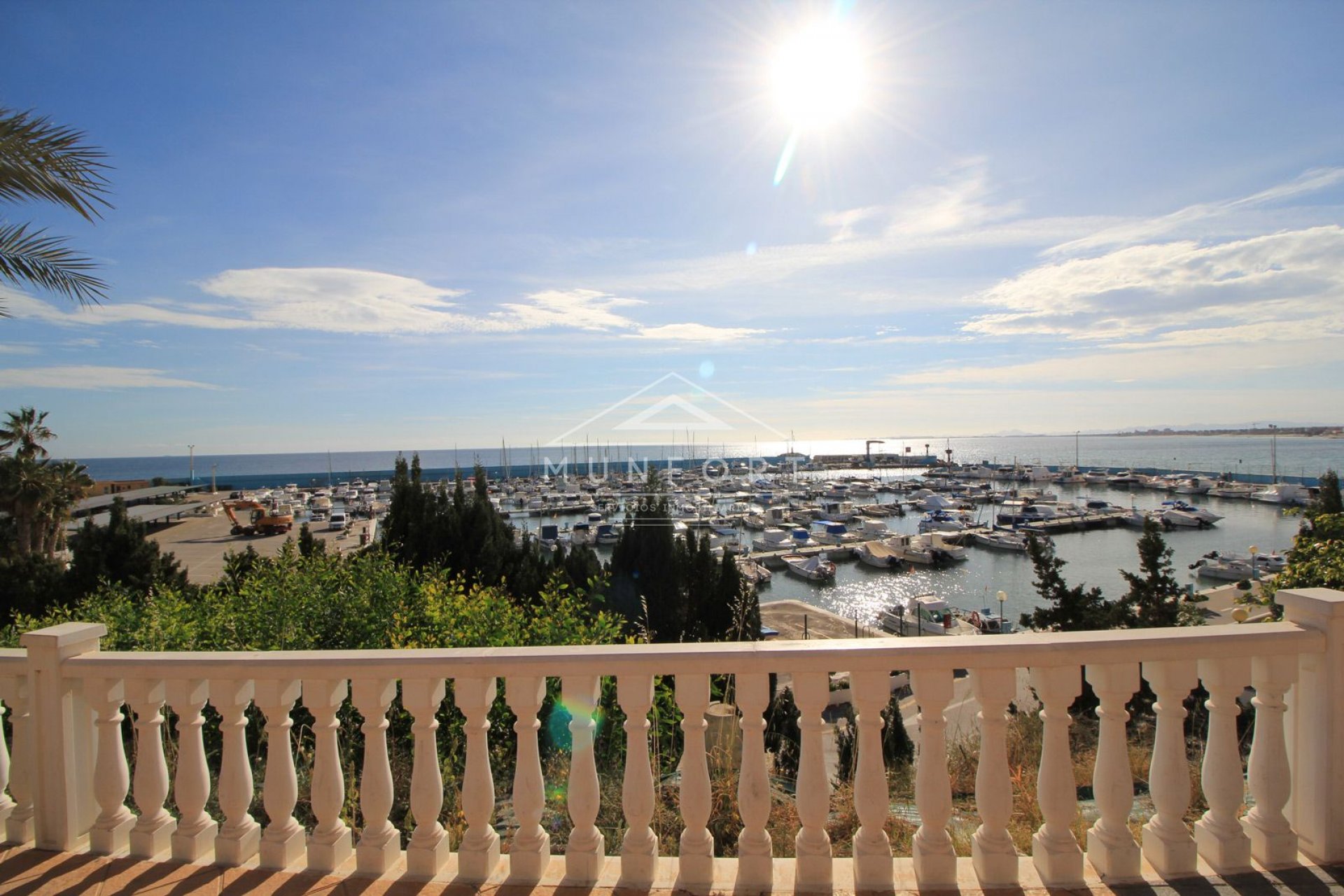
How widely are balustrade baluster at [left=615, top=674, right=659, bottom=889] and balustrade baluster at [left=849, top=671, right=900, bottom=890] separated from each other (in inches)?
24.8

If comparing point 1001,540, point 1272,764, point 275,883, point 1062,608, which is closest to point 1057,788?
point 1272,764

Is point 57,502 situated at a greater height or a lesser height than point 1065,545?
greater

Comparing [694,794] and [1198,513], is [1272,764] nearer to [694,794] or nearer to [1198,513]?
[694,794]

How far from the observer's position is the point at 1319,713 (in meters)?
2.08

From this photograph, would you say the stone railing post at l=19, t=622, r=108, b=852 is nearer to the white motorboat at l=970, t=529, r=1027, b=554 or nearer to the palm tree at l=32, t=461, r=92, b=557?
the palm tree at l=32, t=461, r=92, b=557

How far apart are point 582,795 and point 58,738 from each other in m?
1.89

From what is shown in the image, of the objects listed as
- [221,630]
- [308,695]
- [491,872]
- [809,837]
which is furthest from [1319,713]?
[221,630]

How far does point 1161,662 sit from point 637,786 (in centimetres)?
166

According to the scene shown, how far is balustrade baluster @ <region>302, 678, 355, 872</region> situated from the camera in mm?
2123

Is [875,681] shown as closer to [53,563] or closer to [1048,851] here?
[1048,851]

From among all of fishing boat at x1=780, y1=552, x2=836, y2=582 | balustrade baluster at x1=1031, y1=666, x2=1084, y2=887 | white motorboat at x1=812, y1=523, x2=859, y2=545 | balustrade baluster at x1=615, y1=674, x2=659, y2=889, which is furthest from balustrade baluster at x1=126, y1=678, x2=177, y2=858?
white motorboat at x1=812, y1=523, x2=859, y2=545

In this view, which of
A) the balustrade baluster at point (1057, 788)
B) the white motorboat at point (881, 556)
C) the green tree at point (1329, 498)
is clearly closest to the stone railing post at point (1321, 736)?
the balustrade baluster at point (1057, 788)

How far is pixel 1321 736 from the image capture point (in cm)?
208

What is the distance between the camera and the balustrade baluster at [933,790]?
6.52 feet
